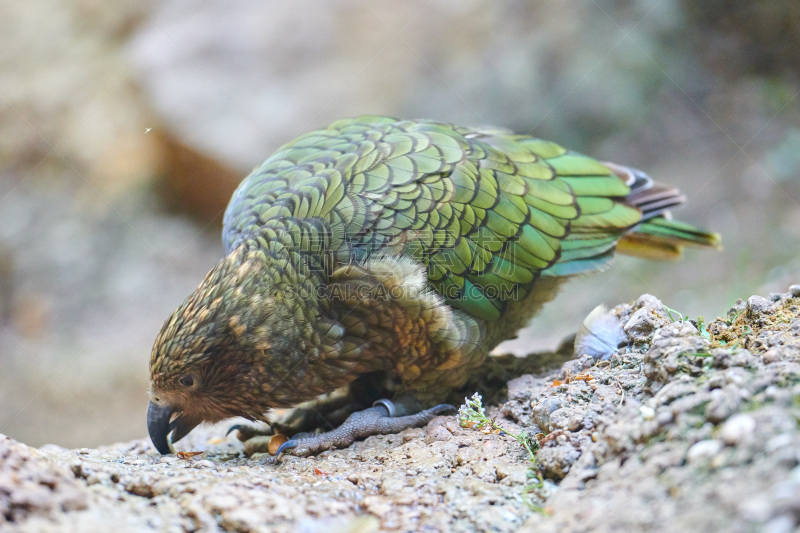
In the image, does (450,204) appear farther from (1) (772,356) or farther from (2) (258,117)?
(2) (258,117)

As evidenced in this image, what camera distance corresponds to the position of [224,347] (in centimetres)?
302

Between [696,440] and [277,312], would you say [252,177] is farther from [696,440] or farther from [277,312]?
[696,440]

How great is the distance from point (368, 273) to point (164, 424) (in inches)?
53.3

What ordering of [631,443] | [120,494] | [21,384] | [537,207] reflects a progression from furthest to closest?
[21,384], [537,207], [120,494], [631,443]

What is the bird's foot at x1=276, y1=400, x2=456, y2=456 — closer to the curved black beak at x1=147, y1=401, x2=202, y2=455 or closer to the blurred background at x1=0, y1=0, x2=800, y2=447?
the curved black beak at x1=147, y1=401, x2=202, y2=455

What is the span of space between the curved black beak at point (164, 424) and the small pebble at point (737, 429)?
8.42 feet

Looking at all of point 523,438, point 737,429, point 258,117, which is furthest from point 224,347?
point 258,117

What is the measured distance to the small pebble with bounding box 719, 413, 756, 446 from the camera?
185 centimetres

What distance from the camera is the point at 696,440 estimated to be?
199 centimetres

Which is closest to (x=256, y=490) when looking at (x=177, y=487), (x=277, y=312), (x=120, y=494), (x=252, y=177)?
(x=177, y=487)

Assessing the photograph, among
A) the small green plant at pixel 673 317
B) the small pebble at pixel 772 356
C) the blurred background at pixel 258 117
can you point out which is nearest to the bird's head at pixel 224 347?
the small green plant at pixel 673 317

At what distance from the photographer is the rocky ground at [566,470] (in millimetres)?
1793

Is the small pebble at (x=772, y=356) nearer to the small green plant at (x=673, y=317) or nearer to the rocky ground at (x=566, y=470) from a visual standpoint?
the rocky ground at (x=566, y=470)

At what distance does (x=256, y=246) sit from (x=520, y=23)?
5399mm
